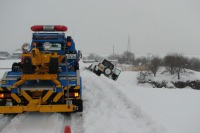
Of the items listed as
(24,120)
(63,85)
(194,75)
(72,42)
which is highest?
(72,42)

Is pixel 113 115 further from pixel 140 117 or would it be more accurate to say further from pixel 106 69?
pixel 106 69

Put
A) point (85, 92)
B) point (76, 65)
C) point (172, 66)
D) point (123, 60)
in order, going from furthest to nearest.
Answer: point (123, 60), point (172, 66), point (85, 92), point (76, 65)

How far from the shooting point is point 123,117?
7750 millimetres

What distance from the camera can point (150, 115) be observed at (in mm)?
7258

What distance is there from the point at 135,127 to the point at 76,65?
14.3 ft

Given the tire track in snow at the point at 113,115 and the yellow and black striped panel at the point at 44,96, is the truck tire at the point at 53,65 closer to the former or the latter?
the yellow and black striped panel at the point at 44,96

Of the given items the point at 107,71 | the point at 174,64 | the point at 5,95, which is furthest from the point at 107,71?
the point at 174,64

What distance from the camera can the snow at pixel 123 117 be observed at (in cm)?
674

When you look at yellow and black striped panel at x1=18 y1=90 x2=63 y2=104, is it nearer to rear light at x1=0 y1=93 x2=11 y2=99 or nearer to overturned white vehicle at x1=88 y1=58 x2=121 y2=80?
rear light at x1=0 y1=93 x2=11 y2=99

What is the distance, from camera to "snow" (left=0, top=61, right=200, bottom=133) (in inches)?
265

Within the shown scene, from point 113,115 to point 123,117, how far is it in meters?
0.36

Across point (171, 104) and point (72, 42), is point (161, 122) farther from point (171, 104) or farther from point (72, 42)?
point (72, 42)

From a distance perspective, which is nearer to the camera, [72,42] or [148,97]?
[148,97]

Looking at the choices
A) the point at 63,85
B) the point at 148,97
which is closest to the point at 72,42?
the point at 63,85
